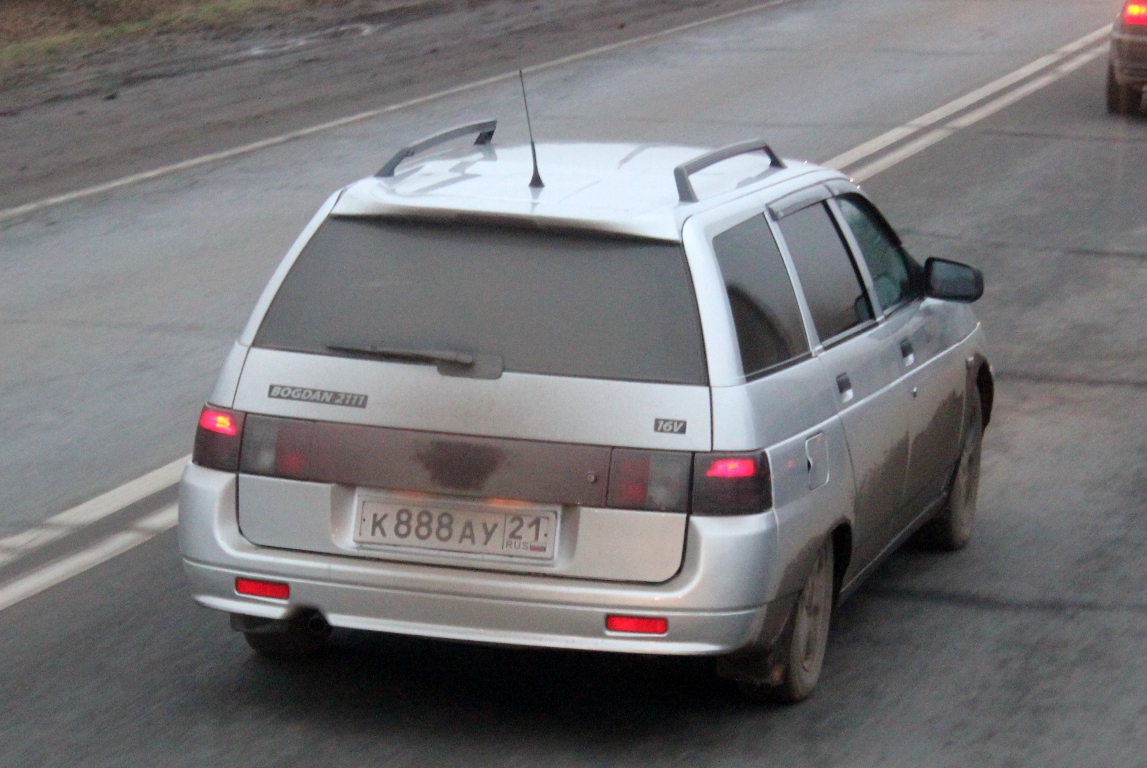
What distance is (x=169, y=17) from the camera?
2577 centimetres

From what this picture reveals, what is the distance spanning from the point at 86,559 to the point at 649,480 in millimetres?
2770

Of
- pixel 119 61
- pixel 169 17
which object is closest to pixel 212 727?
pixel 119 61

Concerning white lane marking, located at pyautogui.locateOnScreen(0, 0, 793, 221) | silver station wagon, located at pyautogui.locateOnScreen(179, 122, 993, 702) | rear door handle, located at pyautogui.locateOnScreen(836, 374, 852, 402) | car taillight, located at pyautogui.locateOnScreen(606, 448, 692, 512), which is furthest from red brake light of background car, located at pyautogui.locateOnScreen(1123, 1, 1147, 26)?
car taillight, located at pyautogui.locateOnScreen(606, 448, 692, 512)

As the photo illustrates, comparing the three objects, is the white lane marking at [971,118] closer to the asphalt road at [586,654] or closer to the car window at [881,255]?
the asphalt road at [586,654]

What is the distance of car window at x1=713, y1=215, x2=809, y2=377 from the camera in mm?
5184

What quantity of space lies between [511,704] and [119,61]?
60.2 feet

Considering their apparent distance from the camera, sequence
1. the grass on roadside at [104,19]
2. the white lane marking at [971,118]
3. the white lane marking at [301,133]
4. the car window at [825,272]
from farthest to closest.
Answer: the grass on roadside at [104,19], the white lane marking at [971,118], the white lane marking at [301,133], the car window at [825,272]

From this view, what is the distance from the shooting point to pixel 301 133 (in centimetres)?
1819

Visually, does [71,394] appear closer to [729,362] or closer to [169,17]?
[729,362]

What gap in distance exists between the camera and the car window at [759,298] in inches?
204

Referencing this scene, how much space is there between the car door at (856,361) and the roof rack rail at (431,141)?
3.33ft

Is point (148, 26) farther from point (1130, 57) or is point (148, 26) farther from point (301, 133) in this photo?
point (1130, 57)

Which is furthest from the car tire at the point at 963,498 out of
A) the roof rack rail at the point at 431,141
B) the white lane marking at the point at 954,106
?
the white lane marking at the point at 954,106

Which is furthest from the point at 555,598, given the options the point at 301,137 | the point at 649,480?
the point at 301,137
